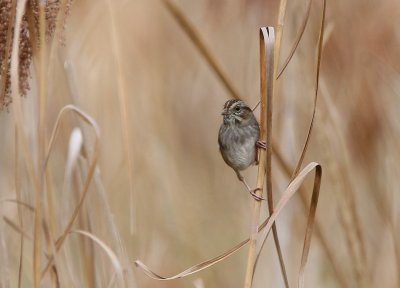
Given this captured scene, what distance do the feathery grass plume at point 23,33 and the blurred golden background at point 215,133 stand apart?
1.77ft

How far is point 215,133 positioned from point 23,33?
177 cm

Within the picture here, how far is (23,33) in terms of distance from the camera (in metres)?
1.55

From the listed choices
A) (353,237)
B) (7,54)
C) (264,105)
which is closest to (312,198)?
(264,105)

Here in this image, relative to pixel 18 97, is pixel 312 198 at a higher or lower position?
lower

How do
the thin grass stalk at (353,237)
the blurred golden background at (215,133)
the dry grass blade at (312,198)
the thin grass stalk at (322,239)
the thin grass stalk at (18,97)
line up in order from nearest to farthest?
the thin grass stalk at (18,97)
the dry grass blade at (312,198)
the thin grass stalk at (322,239)
the thin grass stalk at (353,237)
the blurred golden background at (215,133)

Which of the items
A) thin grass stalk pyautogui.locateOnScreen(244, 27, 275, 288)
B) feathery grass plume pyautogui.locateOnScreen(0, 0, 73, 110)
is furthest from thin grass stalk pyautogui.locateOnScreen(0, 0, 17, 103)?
thin grass stalk pyautogui.locateOnScreen(244, 27, 275, 288)

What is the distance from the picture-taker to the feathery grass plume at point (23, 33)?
145cm

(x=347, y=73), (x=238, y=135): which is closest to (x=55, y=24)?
(x=238, y=135)

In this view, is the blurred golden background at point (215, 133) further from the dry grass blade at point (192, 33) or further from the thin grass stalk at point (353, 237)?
the dry grass blade at point (192, 33)

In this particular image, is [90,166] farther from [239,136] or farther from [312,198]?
[239,136]

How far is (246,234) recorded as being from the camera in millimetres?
2949

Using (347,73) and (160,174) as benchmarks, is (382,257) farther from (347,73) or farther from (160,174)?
(160,174)

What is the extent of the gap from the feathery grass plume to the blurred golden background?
538mm

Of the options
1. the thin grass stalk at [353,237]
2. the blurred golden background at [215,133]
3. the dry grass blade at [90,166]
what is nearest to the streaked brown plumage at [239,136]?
the blurred golden background at [215,133]
